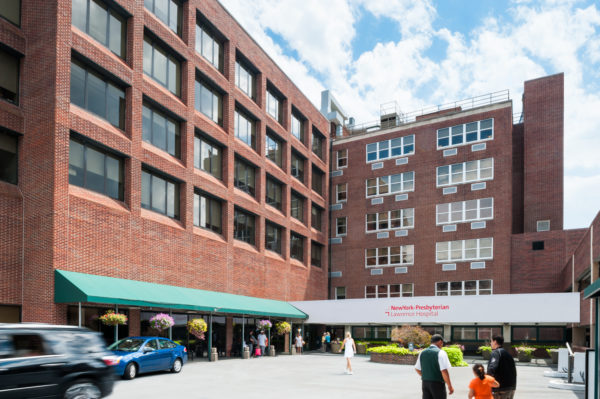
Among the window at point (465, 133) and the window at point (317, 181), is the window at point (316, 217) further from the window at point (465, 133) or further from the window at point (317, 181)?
the window at point (465, 133)

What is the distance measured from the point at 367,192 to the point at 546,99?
15.7m

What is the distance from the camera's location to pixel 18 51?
2194 cm

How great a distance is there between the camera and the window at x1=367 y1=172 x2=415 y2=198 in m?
44.7

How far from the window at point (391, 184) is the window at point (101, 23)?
2627 centimetres

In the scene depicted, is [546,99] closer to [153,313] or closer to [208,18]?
[208,18]

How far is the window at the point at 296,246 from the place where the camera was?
137 feet

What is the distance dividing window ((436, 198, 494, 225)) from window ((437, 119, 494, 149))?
15.8 feet

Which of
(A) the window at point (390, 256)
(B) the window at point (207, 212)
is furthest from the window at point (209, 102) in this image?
(A) the window at point (390, 256)

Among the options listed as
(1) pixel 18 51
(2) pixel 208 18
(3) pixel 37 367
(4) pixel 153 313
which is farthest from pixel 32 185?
(2) pixel 208 18

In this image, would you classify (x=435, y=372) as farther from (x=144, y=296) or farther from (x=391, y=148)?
(x=391, y=148)

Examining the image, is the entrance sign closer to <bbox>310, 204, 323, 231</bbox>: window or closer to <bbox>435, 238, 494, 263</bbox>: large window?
<bbox>435, 238, 494, 263</bbox>: large window

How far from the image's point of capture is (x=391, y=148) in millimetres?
46281

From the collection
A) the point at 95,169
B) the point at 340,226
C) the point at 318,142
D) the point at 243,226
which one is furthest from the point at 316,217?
the point at 95,169

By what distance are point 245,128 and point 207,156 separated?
517 cm
